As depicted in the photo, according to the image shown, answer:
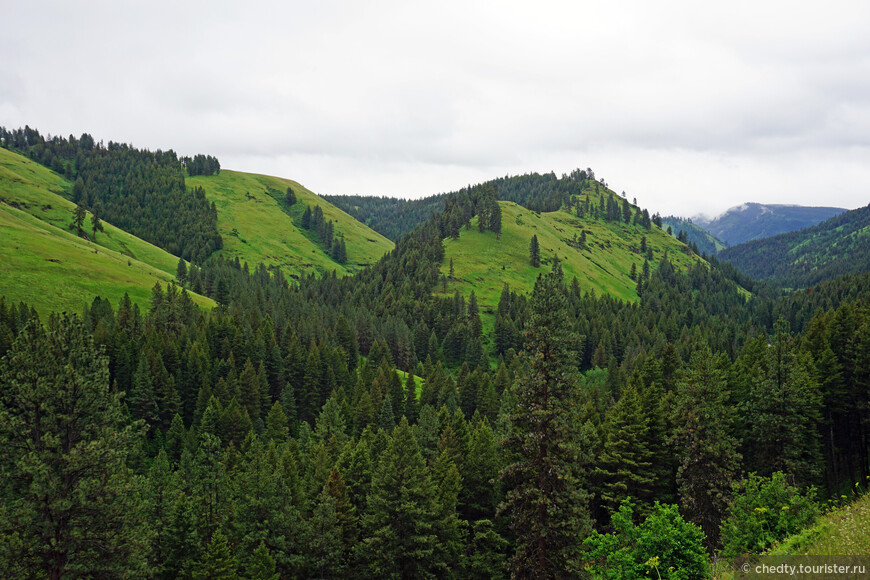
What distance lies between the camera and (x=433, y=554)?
1644 inches

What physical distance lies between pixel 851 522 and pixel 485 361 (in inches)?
→ 5294

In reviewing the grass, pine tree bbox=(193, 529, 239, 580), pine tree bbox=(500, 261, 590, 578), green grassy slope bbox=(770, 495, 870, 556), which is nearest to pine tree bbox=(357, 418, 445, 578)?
pine tree bbox=(193, 529, 239, 580)

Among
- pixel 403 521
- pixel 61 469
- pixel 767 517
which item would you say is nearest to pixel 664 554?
pixel 767 517

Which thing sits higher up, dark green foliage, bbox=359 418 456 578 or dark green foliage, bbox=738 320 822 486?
dark green foliage, bbox=738 320 822 486

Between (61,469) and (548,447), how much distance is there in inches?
996

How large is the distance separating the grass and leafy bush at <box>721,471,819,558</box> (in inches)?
5631

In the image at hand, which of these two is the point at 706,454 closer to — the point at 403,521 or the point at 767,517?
the point at 767,517

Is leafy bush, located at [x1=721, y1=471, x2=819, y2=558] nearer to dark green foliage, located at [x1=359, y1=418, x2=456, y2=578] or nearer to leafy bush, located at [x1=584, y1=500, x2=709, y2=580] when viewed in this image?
leafy bush, located at [x1=584, y1=500, x2=709, y2=580]

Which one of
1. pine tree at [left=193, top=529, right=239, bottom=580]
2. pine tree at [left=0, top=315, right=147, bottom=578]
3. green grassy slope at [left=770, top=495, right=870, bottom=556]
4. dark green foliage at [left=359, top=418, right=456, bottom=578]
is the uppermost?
green grassy slope at [left=770, top=495, right=870, bottom=556]

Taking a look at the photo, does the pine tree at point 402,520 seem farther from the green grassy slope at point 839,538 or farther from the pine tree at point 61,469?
the green grassy slope at point 839,538

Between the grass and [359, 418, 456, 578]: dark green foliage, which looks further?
the grass

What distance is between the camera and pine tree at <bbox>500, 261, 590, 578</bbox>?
90.2 ft

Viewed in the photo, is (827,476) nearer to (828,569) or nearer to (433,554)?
(433,554)

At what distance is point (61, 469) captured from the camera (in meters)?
24.6
